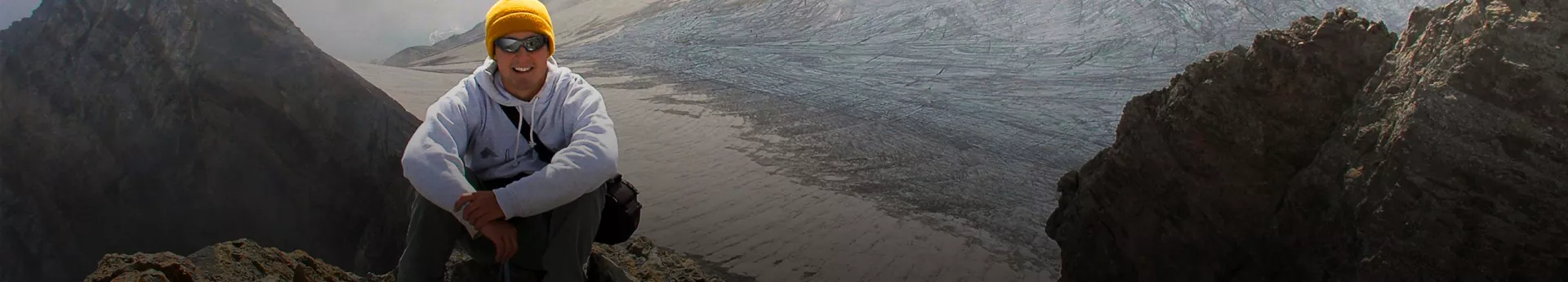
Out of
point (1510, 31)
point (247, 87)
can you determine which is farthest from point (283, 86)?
point (1510, 31)

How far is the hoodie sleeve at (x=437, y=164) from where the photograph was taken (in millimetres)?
1926

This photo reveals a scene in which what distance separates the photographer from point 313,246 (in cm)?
374

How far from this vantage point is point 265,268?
262cm

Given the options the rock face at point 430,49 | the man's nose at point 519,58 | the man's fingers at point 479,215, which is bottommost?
the rock face at point 430,49

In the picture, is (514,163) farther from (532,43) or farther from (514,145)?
(532,43)

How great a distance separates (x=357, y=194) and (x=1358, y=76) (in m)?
3.27

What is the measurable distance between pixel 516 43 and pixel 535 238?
395 millimetres

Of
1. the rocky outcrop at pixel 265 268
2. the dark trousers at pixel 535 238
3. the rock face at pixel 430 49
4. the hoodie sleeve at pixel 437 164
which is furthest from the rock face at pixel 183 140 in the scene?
the rock face at pixel 430 49

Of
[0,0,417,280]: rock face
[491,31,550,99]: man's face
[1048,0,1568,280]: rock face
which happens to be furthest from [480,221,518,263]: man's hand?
[0,0,417,280]: rock face

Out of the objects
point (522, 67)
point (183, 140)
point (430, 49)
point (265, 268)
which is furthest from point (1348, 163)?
point (430, 49)

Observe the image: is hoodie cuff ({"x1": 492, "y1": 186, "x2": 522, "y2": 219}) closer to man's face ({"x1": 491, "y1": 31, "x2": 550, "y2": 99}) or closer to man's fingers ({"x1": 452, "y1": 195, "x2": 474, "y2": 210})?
man's fingers ({"x1": 452, "y1": 195, "x2": 474, "y2": 210})

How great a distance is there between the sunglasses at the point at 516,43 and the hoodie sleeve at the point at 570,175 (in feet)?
0.58

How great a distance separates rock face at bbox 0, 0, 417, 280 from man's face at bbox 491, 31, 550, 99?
1932 millimetres

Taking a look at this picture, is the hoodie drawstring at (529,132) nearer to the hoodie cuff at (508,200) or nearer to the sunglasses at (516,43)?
Result: the sunglasses at (516,43)
